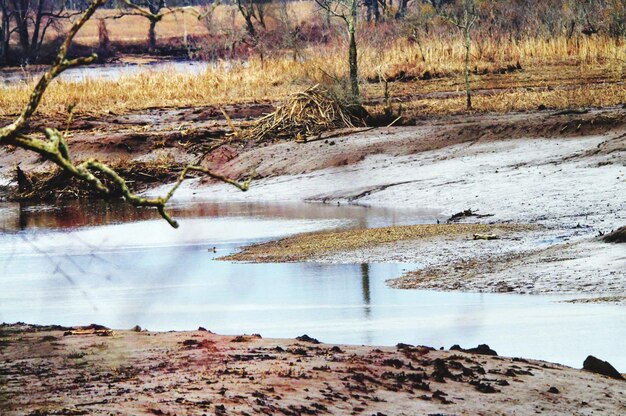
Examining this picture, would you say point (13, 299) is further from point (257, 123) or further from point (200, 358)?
point (257, 123)

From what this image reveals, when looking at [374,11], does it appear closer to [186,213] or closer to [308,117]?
[308,117]

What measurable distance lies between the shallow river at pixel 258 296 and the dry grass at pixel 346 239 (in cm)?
44

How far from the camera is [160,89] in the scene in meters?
32.2

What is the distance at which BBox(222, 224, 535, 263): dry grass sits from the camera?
13.4m

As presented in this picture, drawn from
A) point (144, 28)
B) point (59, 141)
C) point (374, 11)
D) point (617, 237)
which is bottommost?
point (617, 237)

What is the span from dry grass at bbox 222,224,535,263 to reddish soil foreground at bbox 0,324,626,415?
218 inches

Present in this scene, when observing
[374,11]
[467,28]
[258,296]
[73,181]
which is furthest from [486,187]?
[374,11]

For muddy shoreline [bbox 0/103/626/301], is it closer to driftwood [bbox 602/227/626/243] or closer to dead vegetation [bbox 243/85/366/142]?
driftwood [bbox 602/227/626/243]

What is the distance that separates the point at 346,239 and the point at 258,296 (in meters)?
3.36

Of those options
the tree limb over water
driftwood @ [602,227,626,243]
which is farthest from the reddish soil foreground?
driftwood @ [602,227,626,243]

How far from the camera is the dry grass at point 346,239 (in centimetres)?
1340

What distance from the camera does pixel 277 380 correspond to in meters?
6.45

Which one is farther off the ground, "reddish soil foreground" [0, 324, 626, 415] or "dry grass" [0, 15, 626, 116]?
"dry grass" [0, 15, 626, 116]

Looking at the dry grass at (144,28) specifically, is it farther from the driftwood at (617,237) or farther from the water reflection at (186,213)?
the driftwood at (617,237)
